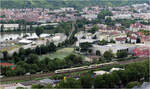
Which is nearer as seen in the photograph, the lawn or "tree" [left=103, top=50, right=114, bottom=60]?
"tree" [left=103, top=50, right=114, bottom=60]

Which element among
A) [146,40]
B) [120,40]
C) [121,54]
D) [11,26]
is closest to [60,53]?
[121,54]

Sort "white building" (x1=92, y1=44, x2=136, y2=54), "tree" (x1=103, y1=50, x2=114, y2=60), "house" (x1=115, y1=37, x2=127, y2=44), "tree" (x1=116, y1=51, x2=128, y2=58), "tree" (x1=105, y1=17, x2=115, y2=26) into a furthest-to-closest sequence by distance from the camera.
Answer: "tree" (x1=105, y1=17, x2=115, y2=26) < "house" (x1=115, y1=37, x2=127, y2=44) < "white building" (x1=92, y1=44, x2=136, y2=54) < "tree" (x1=116, y1=51, x2=128, y2=58) < "tree" (x1=103, y1=50, x2=114, y2=60)

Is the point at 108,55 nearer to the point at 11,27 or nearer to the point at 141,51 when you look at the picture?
the point at 141,51

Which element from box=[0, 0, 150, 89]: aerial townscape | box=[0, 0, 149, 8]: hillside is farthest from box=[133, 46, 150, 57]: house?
box=[0, 0, 149, 8]: hillside

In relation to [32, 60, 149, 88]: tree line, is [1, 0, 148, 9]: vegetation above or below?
above

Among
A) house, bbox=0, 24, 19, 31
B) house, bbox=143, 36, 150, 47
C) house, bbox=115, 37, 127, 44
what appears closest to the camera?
house, bbox=143, 36, 150, 47

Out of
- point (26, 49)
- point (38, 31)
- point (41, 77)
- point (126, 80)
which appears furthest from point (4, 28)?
point (126, 80)

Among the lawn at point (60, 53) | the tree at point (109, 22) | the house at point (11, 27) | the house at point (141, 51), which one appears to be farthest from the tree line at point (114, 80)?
the house at point (11, 27)

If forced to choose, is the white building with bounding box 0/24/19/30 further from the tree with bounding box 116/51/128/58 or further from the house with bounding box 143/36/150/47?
the tree with bounding box 116/51/128/58

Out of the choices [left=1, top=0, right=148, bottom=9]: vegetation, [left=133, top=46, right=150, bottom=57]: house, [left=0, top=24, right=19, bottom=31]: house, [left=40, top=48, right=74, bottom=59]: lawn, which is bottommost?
[left=40, top=48, right=74, bottom=59]: lawn

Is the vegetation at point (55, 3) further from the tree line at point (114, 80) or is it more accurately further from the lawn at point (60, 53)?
the tree line at point (114, 80)

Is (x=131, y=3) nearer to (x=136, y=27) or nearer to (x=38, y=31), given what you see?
(x=136, y=27)

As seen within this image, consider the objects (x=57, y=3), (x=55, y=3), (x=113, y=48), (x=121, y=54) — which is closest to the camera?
(x=121, y=54)
